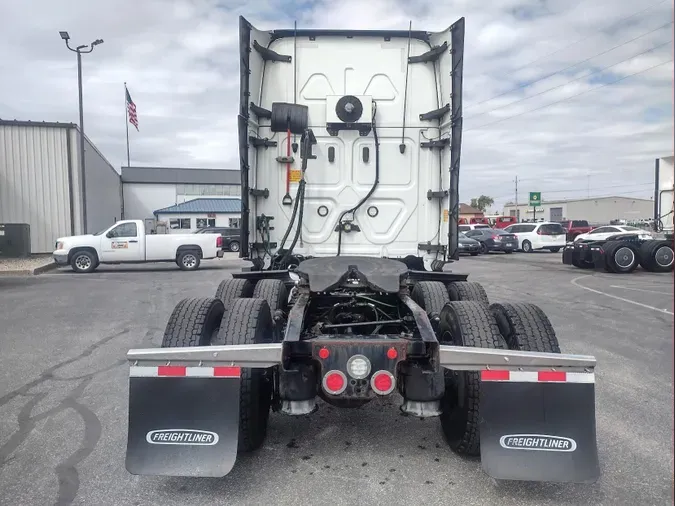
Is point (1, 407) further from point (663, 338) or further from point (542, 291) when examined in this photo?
point (542, 291)

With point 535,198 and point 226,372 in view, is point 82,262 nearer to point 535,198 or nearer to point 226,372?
point 226,372

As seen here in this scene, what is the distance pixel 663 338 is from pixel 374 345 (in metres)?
2.08

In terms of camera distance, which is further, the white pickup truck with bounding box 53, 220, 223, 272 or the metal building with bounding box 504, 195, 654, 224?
the white pickup truck with bounding box 53, 220, 223, 272

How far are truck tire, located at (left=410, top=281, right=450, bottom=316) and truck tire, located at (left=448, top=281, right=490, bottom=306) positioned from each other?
0.17 metres

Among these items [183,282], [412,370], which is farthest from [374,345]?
[183,282]

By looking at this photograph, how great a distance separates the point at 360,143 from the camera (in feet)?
18.8

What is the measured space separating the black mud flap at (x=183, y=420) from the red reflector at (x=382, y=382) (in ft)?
2.62

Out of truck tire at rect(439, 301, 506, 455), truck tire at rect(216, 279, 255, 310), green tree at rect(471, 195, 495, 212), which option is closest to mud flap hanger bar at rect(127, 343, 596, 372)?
truck tire at rect(439, 301, 506, 455)

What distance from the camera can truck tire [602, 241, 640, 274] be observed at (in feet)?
53.8

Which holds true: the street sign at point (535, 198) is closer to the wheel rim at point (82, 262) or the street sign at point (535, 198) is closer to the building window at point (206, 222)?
the building window at point (206, 222)

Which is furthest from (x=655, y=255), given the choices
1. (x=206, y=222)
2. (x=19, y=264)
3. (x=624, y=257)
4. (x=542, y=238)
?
(x=206, y=222)

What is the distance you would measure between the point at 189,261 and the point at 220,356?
15.7 meters

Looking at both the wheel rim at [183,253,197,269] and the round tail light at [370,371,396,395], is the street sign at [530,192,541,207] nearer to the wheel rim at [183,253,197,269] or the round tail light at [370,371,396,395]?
the wheel rim at [183,253,197,269]

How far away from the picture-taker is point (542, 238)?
27938 mm
